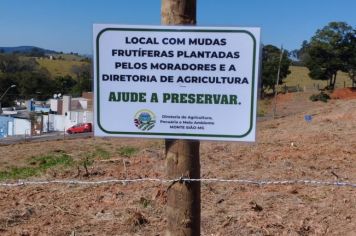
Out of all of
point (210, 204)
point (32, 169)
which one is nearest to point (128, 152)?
point (32, 169)

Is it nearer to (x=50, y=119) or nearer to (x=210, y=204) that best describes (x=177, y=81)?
(x=210, y=204)

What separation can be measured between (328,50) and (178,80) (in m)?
52.0

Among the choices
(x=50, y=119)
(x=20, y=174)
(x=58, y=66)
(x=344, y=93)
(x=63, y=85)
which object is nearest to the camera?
(x=20, y=174)

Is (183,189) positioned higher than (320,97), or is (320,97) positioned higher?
(183,189)

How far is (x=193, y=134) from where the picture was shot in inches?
Result: 105

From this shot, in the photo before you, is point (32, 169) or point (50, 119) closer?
point (32, 169)

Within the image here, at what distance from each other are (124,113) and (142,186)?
3.61 m

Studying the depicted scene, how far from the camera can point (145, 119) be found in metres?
2.69

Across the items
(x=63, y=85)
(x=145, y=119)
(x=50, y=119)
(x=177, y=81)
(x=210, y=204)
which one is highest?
(x=177, y=81)

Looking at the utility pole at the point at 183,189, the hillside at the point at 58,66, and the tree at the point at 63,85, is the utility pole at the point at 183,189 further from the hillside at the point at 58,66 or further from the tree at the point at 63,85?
the hillside at the point at 58,66

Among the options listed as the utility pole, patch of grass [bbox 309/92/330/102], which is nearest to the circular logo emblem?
the utility pole

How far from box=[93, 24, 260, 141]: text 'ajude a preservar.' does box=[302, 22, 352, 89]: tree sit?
5127 cm

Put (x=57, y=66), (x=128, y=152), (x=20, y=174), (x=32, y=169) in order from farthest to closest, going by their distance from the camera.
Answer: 1. (x=57, y=66)
2. (x=128, y=152)
3. (x=32, y=169)
4. (x=20, y=174)

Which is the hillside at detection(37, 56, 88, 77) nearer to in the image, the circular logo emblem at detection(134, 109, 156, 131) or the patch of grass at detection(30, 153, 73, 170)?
the patch of grass at detection(30, 153, 73, 170)
